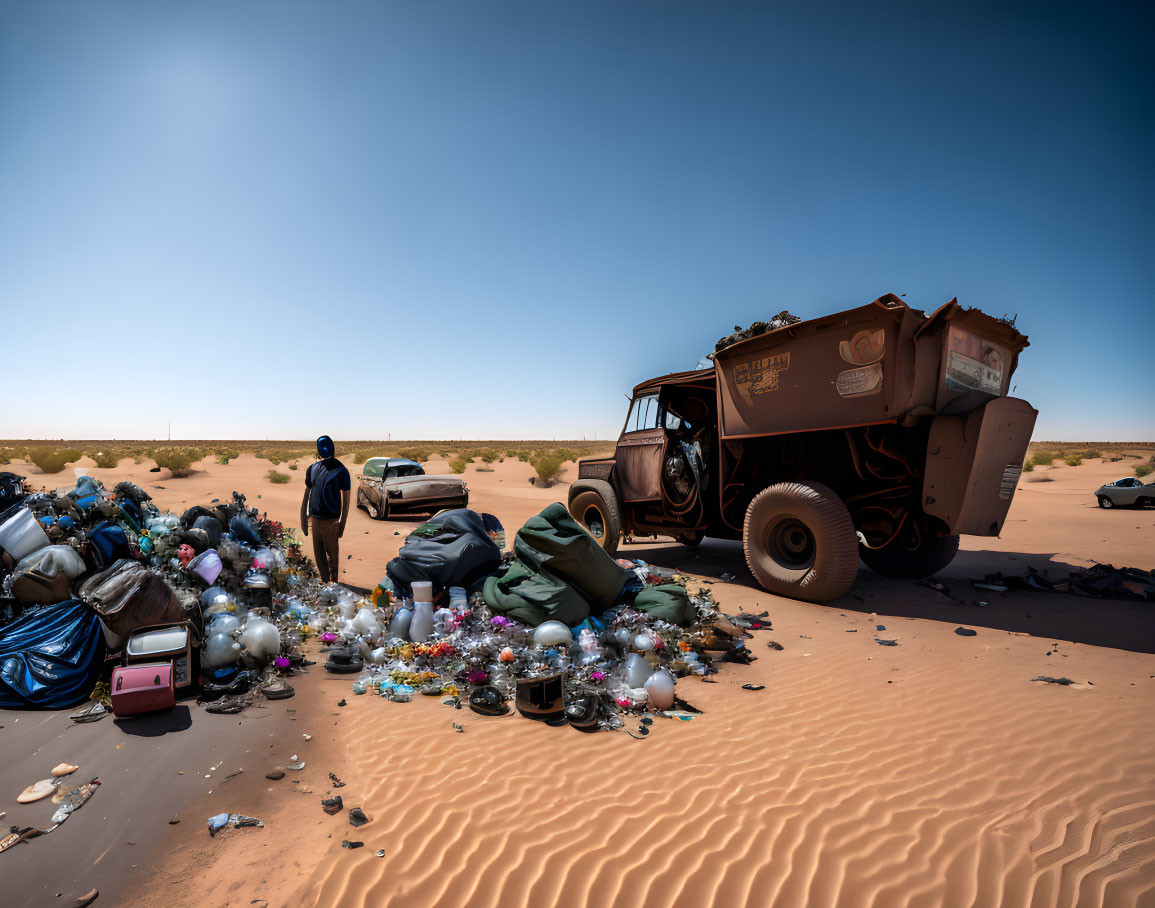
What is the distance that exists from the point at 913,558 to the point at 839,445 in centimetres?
212

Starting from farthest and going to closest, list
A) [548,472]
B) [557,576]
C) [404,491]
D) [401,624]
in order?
[548,472], [404,491], [557,576], [401,624]

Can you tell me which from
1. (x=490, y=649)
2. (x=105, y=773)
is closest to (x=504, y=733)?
(x=490, y=649)

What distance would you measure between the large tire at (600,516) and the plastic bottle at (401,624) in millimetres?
3525

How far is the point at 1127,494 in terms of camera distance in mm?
13773

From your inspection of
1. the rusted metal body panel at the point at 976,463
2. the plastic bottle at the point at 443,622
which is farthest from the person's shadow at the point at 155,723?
the rusted metal body panel at the point at 976,463

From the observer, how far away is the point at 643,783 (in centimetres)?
291

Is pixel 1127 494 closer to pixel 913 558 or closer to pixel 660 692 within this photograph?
pixel 913 558

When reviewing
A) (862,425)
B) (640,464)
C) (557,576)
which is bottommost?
(557,576)

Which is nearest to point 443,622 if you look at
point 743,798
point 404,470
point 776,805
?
point 743,798

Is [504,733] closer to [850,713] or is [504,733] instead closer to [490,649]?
[490,649]

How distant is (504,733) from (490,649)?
0.90 metres

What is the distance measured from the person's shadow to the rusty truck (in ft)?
18.3

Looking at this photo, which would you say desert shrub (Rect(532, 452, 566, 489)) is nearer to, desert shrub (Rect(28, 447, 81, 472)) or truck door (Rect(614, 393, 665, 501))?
truck door (Rect(614, 393, 665, 501))

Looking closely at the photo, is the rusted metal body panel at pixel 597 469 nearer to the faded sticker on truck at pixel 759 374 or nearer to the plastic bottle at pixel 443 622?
the faded sticker on truck at pixel 759 374
